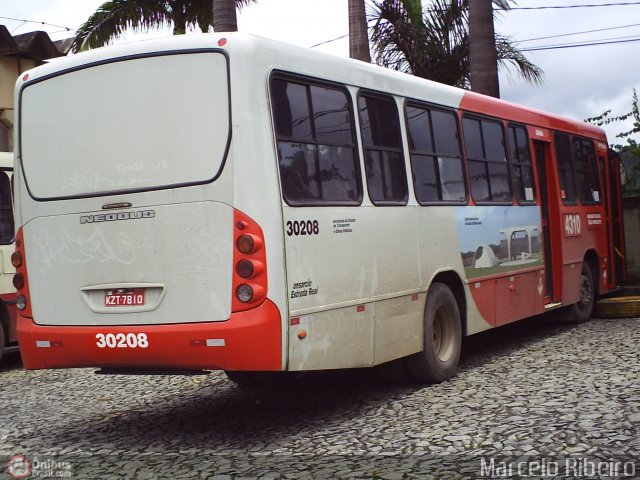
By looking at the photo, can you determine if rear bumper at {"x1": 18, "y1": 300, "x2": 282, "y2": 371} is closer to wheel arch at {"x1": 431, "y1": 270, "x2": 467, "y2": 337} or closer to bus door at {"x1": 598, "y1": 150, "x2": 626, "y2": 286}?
wheel arch at {"x1": 431, "y1": 270, "x2": 467, "y2": 337}

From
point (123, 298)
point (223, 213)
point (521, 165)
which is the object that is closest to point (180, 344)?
point (123, 298)

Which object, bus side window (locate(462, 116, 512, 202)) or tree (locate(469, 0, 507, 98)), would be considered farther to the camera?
tree (locate(469, 0, 507, 98))

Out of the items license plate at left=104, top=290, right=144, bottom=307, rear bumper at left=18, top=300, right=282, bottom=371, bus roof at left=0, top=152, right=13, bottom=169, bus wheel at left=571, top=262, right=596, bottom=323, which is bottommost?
bus wheel at left=571, top=262, right=596, bottom=323

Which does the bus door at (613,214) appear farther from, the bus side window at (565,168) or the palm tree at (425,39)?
the palm tree at (425,39)

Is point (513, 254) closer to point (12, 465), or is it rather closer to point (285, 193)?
point (285, 193)

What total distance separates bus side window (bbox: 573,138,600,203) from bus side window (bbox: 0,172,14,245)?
757 centimetres

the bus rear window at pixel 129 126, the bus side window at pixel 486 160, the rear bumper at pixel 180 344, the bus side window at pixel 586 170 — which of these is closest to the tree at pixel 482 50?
the bus side window at pixel 586 170

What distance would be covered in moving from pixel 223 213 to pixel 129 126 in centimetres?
105

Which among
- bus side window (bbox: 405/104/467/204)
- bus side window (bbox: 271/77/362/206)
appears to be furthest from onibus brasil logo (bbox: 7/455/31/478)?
bus side window (bbox: 405/104/467/204)

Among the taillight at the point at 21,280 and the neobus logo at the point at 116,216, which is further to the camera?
the taillight at the point at 21,280

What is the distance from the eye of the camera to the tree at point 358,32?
17141 mm

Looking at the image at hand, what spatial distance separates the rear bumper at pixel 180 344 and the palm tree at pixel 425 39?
51.9 feet

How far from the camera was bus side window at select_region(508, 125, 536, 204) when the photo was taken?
11.0m

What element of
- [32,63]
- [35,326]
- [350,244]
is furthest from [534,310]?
[32,63]
